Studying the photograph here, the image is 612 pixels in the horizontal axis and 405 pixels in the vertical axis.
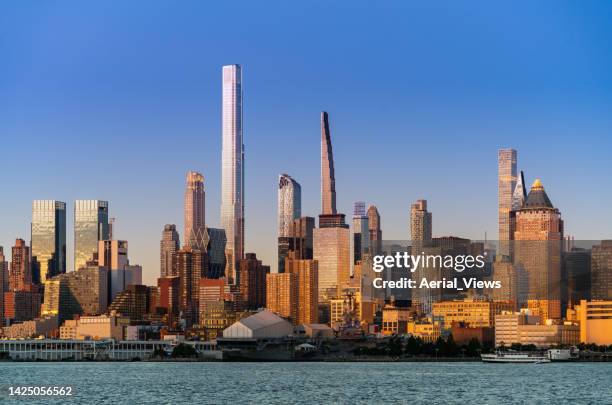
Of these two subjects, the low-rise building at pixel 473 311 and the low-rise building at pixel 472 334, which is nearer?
the low-rise building at pixel 472 334

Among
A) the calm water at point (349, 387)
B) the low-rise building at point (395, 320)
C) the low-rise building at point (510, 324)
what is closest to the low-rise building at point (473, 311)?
the low-rise building at point (510, 324)

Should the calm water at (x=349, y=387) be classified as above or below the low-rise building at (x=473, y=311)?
below

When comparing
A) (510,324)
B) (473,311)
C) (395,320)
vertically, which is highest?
(473,311)

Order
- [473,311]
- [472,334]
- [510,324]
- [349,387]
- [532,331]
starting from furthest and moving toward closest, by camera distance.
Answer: [473,311] < [510,324] < [532,331] < [472,334] < [349,387]

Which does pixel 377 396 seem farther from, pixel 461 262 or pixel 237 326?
pixel 237 326

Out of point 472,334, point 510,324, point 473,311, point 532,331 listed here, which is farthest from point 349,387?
point 473,311

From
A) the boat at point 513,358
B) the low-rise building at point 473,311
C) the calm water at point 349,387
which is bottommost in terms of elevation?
the boat at point 513,358

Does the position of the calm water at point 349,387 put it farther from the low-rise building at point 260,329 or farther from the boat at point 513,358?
the low-rise building at point 260,329

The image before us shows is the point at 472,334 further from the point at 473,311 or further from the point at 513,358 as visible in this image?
the point at 513,358

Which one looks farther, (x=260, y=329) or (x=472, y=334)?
(x=260, y=329)
